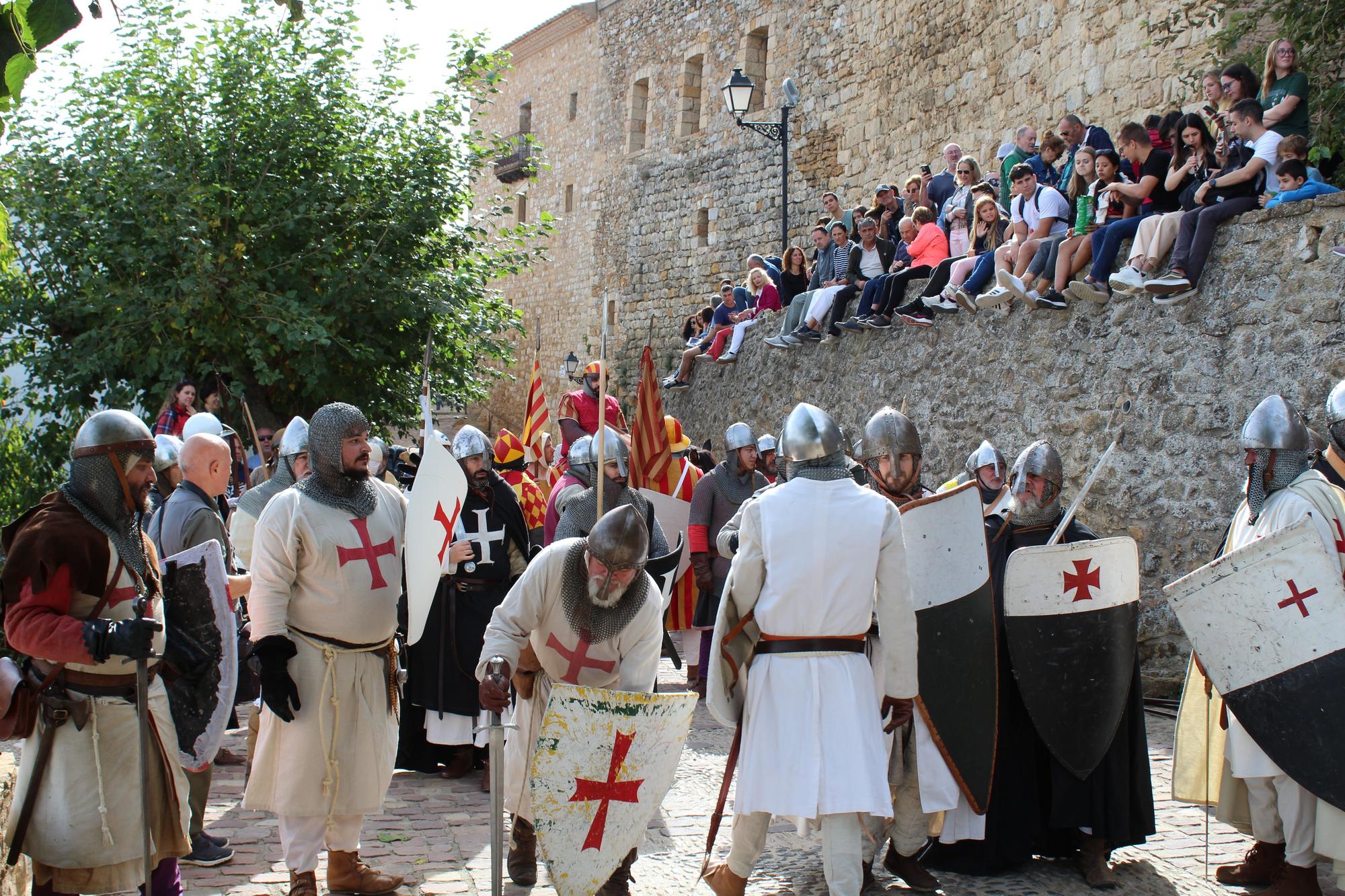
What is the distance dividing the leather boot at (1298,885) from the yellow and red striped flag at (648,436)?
3.81 metres

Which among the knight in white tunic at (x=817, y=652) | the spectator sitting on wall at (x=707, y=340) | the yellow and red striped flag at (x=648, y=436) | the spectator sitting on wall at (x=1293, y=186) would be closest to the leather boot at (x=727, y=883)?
the knight in white tunic at (x=817, y=652)

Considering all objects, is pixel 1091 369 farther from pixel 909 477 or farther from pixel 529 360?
pixel 529 360

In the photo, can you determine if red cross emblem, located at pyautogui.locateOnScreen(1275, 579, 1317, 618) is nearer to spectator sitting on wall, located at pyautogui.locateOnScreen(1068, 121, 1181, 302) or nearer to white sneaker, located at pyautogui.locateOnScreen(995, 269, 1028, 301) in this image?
spectator sitting on wall, located at pyautogui.locateOnScreen(1068, 121, 1181, 302)

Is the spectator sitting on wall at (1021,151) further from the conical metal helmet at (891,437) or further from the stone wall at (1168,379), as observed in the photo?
the conical metal helmet at (891,437)

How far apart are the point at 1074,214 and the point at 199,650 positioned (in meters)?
7.46

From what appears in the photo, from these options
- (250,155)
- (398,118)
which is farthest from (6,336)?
(398,118)

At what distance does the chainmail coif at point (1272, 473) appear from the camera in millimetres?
4367

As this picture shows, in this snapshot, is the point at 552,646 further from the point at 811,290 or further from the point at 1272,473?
the point at 811,290

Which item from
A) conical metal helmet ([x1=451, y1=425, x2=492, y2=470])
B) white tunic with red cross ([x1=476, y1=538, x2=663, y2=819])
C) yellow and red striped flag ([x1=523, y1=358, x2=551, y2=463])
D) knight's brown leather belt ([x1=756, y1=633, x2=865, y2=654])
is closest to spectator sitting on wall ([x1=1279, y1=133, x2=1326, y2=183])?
conical metal helmet ([x1=451, y1=425, x2=492, y2=470])

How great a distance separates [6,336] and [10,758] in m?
11.0

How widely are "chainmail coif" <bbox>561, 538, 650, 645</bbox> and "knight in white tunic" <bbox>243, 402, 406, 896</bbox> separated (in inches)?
23.9

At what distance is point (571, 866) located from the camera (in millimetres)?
3607

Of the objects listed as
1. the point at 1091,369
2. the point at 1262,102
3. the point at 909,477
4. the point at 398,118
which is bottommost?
the point at 909,477

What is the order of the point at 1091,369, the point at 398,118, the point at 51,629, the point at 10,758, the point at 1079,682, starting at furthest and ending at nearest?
the point at 398,118 < the point at 1091,369 < the point at 1079,682 < the point at 10,758 < the point at 51,629
